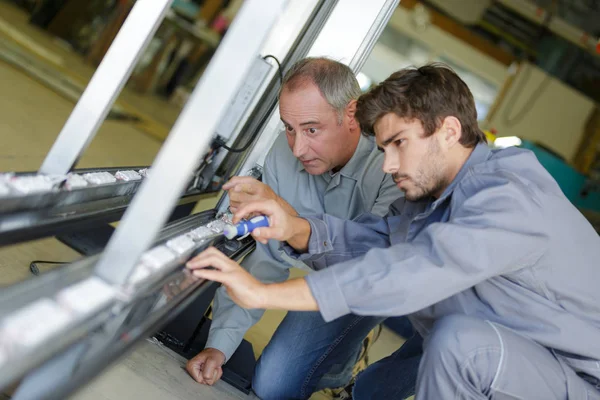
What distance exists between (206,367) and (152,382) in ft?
0.69

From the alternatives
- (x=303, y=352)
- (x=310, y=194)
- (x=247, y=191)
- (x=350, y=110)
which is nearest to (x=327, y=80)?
(x=350, y=110)

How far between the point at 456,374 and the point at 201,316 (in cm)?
88

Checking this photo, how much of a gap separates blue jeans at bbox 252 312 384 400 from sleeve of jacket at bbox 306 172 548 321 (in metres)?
0.72

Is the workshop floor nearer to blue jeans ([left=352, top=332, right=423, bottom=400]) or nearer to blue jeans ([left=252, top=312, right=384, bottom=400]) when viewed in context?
blue jeans ([left=252, top=312, right=384, bottom=400])

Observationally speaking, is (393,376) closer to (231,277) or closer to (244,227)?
(244,227)

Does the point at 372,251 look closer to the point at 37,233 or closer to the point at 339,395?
the point at 37,233

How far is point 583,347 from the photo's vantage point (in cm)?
141

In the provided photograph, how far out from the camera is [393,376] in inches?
78.6

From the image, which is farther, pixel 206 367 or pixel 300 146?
pixel 300 146

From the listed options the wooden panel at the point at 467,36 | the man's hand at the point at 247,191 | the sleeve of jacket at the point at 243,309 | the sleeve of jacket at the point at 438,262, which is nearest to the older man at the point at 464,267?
the sleeve of jacket at the point at 438,262

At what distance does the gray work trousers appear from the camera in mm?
1340

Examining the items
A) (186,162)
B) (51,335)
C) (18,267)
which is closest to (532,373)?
(186,162)

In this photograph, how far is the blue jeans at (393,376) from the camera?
1981mm

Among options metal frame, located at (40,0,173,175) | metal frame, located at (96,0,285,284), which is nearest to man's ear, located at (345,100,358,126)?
metal frame, located at (40,0,173,175)
